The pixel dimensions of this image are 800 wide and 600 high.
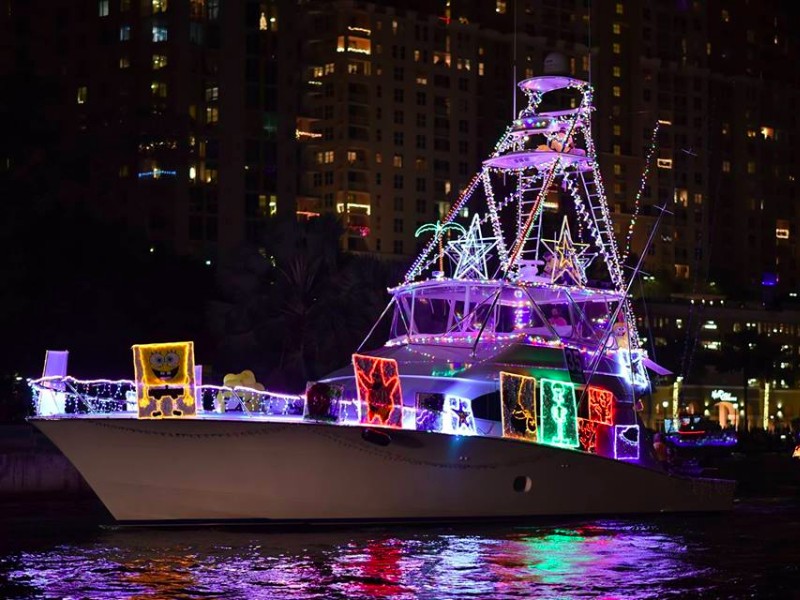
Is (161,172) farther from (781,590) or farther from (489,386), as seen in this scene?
(781,590)

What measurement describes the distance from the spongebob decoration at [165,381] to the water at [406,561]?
8.63 feet

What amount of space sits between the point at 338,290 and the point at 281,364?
156 inches

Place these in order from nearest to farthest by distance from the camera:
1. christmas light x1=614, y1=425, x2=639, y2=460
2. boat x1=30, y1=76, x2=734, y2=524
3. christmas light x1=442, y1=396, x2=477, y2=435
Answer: boat x1=30, y1=76, x2=734, y2=524 → christmas light x1=442, y1=396, x2=477, y2=435 → christmas light x1=614, y1=425, x2=639, y2=460

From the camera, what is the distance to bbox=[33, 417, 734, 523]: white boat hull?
3238 centimetres

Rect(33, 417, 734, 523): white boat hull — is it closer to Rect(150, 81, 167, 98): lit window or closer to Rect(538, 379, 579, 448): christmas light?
Rect(538, 379, 579, 448): christmas light

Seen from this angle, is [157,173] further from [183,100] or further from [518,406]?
[518,406]

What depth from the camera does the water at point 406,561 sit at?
2673 cm

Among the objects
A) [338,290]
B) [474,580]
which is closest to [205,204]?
[338,290]

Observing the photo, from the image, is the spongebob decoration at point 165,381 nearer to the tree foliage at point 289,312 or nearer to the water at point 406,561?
the water at point 406,561

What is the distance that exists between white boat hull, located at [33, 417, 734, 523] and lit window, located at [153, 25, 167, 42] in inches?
3503

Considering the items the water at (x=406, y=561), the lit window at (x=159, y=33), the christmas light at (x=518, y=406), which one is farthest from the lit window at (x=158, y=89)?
the christmas light at (x=518, y=406)

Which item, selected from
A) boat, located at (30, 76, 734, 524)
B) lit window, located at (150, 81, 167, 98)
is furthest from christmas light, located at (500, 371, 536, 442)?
lit window, located at (150, 81, 167, 98)

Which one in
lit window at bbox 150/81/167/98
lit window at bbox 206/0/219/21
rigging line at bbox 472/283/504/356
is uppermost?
lit window at bbox 206/0/219/21

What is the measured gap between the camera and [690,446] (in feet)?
283
